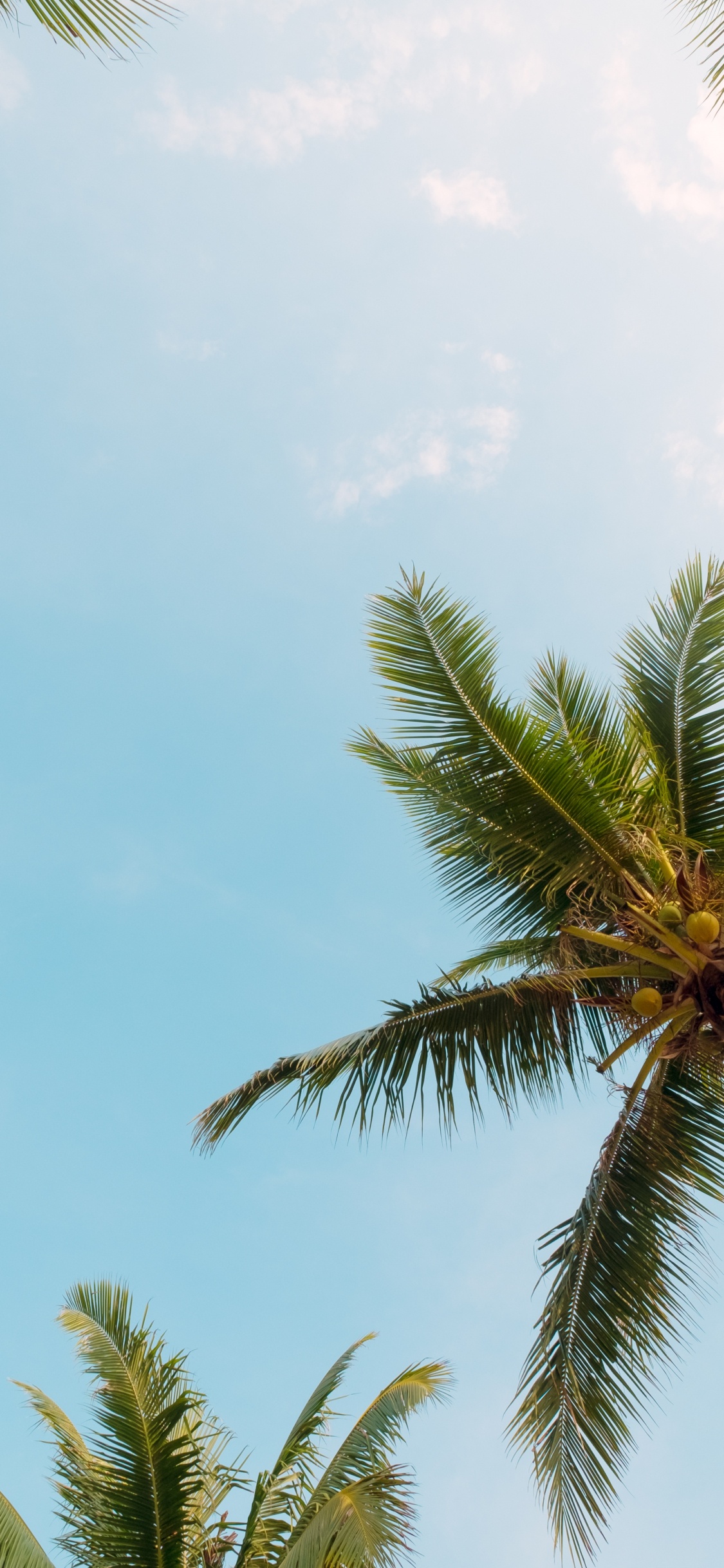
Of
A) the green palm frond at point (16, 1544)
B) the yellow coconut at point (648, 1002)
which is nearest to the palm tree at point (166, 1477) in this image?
the green palm frond at point (16, 1544)

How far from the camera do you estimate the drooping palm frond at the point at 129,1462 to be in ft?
22.3

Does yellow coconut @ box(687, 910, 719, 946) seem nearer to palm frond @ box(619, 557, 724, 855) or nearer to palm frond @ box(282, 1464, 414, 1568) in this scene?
palm frond @ box(619, 557, 724, 855)

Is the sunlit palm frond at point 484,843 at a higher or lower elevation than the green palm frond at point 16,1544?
higher

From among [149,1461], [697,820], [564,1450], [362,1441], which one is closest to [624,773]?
[697,820]

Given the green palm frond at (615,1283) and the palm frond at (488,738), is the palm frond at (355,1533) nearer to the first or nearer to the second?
the green palm frond at (615,1283)

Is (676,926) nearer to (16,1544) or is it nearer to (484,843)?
(484,843)

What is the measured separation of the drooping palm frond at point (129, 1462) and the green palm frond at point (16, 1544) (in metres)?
0.57

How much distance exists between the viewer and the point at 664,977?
249 inches

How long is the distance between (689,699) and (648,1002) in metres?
2.10

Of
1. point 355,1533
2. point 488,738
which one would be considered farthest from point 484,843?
point 355,1533

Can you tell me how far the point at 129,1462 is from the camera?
6934 millimetres

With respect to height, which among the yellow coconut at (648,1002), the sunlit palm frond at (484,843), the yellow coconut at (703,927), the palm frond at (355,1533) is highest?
the sunlit palm frond at (484,843)

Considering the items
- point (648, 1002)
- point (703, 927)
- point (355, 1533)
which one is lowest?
point (355, 1533)

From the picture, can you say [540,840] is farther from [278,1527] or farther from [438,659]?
[278,1527]
